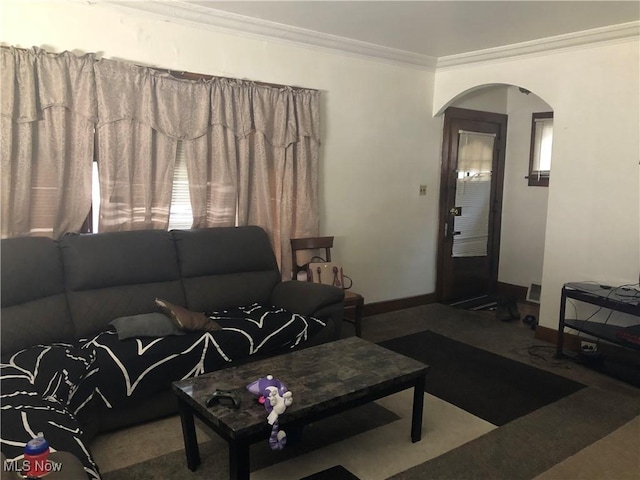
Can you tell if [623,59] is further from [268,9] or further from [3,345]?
[3,345]

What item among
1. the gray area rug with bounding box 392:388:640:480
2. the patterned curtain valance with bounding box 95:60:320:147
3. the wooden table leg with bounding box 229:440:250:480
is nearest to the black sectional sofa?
the wooden table leg with bounding box 229:440:250:480

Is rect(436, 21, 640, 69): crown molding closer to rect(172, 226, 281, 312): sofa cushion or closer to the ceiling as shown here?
the ceiling

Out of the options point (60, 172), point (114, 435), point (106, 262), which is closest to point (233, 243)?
point (106, 262)

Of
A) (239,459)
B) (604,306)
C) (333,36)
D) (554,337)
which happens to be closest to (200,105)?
(333,36)

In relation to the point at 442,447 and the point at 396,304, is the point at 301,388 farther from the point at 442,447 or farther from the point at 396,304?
the point at 396,304

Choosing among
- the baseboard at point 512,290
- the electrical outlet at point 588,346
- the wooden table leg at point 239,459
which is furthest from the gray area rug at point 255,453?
the baseboard at point 512,290

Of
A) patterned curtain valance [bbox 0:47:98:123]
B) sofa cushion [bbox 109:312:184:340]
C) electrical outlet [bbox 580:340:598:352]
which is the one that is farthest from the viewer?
electrical outlet [bbox 580:340:598:352]

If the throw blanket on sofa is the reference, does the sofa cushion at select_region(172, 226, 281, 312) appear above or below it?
above

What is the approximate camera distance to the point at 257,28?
149 inches

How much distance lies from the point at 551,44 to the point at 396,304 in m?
2.74

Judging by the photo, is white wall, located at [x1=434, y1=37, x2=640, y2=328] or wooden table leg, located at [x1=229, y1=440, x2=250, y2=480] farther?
white wall, located at [x1=434, y1=37, x2=640, y2=328]

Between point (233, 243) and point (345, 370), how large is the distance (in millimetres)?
1509

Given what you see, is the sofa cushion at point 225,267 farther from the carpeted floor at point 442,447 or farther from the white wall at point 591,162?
the white wall at point 591,162

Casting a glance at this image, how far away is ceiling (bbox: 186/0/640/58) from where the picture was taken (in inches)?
131
